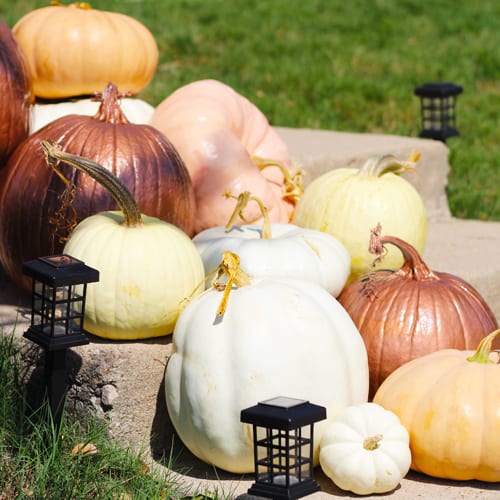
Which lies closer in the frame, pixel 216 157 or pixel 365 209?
pixel 365 209

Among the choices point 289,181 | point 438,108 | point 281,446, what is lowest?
point 281,446

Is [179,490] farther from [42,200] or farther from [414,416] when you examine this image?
[42,200]

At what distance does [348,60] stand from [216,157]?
429 centimetres

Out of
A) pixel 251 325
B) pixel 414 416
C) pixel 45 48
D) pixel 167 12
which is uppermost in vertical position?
pixel 167 12

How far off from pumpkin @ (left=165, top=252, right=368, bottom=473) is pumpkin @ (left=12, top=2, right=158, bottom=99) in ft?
5.14

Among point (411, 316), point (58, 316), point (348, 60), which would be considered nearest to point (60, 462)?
point (58, 316)

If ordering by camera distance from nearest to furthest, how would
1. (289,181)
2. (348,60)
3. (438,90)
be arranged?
(289,181) < (438,90) < (348,60)

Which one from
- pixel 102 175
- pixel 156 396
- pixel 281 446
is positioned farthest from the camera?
pixel 156 396

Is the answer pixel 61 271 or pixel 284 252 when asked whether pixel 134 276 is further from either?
pixel 284 252

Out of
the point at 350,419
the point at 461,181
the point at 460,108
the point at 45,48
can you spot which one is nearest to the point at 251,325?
the point at 350,419

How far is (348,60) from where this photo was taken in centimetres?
874

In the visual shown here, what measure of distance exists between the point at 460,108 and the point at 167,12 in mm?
2863

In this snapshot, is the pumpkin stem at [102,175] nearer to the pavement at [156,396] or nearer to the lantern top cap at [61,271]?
the lantern top cap at [61,271]

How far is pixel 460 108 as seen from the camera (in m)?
8.16
